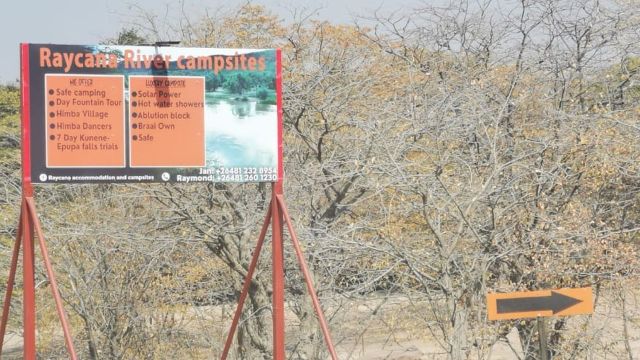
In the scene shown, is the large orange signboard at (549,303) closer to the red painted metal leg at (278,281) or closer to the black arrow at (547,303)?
the black arrow at (547,303)

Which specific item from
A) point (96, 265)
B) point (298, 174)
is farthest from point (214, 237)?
point (96, 265)

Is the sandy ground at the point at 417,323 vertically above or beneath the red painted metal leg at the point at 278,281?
beneath

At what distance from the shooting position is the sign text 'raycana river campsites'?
6426 millimetres

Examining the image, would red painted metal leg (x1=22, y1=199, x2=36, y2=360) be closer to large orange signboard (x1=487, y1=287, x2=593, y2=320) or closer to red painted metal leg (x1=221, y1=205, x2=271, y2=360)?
red painted metal leg (x1=221, y1=205, x2=271, y2=360)

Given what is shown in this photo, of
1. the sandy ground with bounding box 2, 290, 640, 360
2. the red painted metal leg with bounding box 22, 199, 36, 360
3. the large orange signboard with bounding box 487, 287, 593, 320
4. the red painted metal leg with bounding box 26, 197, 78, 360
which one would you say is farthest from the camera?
the sandy ground with bounding box 2, 290, 640, 360

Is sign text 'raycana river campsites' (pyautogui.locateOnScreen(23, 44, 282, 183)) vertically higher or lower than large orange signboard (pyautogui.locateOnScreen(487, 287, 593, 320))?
higher

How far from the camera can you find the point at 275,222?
671 centimetres

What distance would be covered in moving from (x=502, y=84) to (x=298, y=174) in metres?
3.16

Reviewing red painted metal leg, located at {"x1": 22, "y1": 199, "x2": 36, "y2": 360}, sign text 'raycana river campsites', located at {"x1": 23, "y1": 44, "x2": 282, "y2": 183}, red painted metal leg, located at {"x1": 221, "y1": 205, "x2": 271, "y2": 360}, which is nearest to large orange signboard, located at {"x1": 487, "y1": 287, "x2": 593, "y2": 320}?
red painted metal leg, located at {"x1": 221, "y1": 205, "x2": 271, "y2": 360}

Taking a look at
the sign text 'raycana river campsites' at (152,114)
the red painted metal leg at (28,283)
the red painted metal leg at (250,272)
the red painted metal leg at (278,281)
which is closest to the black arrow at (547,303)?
the red painted metal leg at (278,281)

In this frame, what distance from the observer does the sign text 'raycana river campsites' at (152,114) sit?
6.43m

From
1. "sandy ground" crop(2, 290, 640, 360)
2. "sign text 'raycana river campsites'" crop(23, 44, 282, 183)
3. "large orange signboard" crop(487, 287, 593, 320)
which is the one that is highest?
"sign text 'raycana river campsites'" crop(23, 44, 282, 183)

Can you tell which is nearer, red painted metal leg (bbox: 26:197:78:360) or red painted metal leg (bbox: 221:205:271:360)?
red painted metal leg (bbox: 26:197:78:360)

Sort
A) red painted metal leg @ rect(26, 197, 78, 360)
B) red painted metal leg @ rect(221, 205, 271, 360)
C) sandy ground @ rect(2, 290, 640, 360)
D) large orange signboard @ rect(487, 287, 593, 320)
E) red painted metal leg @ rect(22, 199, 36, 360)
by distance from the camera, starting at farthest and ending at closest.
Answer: sandy ground @ rect(2, 290, 640, 360) → large orange signboard @ rect(487, 287, 593, 320) → red painted metal leg @ rect(221, 205, 271, 360) → red painted metal leg @ rect(22, 199, 36, 360) → red painted metal leg @ rect(26, 197, 78, 360)
